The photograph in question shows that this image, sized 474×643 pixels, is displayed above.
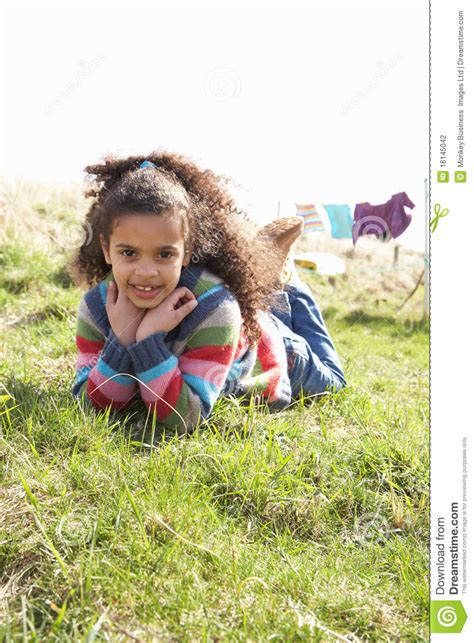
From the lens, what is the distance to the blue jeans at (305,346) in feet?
10.6

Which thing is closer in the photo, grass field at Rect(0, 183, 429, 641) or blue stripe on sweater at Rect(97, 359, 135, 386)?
grass field at Rect(0, 183, 429, 641)

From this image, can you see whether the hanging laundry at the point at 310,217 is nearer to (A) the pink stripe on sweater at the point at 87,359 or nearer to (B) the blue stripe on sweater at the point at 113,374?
(A) the pink stripe on sweater at the point at 87,359

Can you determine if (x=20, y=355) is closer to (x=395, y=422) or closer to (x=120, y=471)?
(x=120, y=471)

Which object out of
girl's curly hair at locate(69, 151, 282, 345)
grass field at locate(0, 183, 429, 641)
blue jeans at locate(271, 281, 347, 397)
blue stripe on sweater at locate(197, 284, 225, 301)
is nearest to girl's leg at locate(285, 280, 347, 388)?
blue jeans at locate(271, 281, 347, 397)

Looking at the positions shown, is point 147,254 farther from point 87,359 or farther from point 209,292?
point 87,359

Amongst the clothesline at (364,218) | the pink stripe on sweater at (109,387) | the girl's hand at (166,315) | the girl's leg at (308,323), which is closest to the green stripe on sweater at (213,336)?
the girl's hand at (166,315)

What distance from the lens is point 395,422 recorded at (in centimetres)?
294

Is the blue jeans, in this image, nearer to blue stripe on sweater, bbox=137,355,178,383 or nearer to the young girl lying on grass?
the young girl lying on grass

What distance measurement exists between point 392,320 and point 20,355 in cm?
490

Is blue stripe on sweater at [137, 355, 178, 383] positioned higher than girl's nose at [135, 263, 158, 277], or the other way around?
girl's nose at [135, 263, 158, 277]

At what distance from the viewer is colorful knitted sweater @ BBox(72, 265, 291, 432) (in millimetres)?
2527
